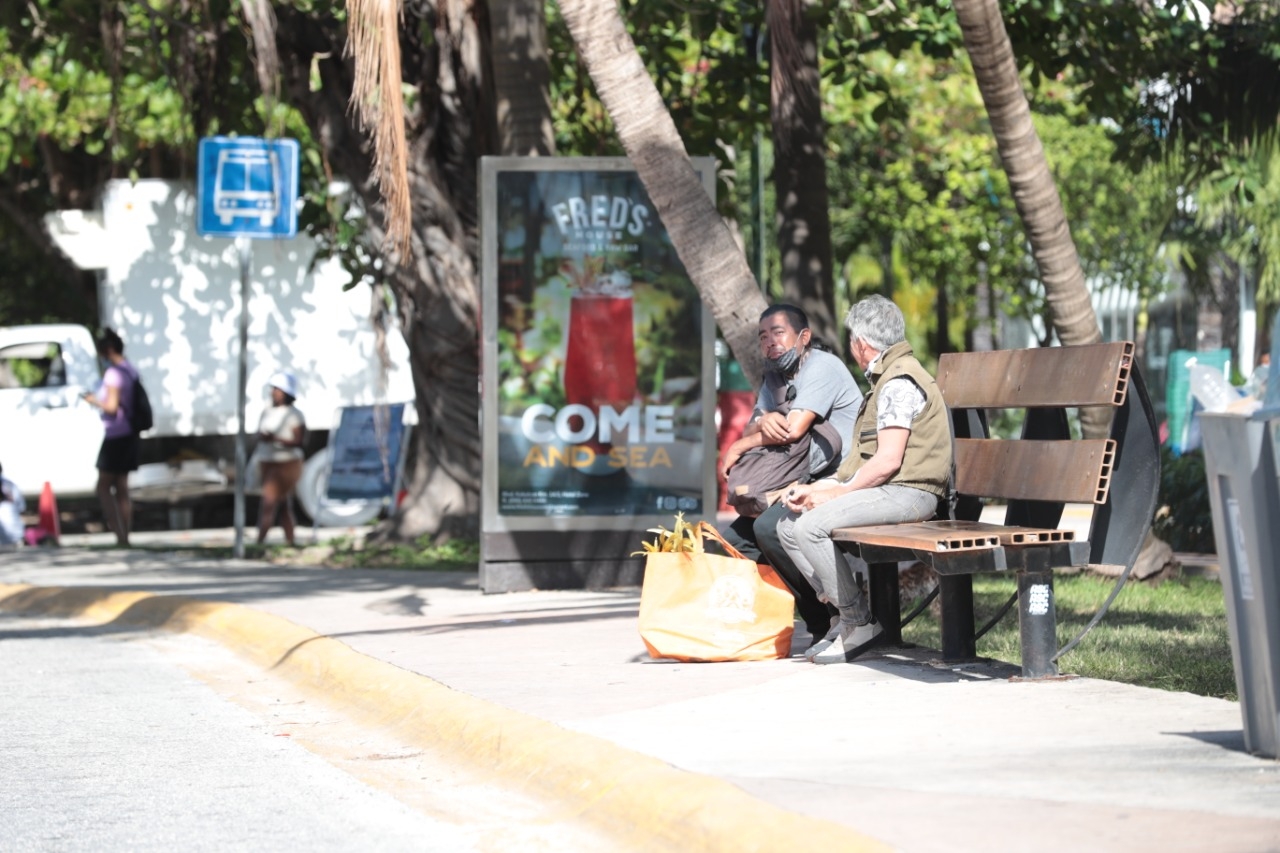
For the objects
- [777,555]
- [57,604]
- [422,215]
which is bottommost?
[57,604]

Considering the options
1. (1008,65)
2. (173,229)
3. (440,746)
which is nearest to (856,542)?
(440,746)

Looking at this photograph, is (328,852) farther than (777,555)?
No

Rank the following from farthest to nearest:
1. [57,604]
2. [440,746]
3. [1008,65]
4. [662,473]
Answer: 1. [57,604]
2. [662,473]
3. [1008,65]
4. [440,746]

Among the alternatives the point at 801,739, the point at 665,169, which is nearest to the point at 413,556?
the point at 665,169

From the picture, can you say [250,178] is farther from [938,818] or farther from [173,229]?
[938,818]

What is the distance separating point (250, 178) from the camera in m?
13.4

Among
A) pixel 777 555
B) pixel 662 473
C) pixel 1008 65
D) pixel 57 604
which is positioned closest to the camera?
pixel 777 555

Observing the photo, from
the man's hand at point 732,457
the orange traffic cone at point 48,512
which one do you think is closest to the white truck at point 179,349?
the orange traffic cone at point 48,512

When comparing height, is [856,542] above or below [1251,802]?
above

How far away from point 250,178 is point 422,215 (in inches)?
51.4

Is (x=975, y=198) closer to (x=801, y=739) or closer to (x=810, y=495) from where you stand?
(x=810, y=495)

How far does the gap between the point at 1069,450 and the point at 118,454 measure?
11.4 metres

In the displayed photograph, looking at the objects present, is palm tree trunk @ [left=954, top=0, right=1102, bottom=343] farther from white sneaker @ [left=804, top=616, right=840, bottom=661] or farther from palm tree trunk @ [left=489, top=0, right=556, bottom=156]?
palm tree trunk @ [left=489, top=0, right=556, bottom=156]

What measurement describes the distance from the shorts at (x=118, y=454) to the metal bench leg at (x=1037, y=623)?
11.2 metres
